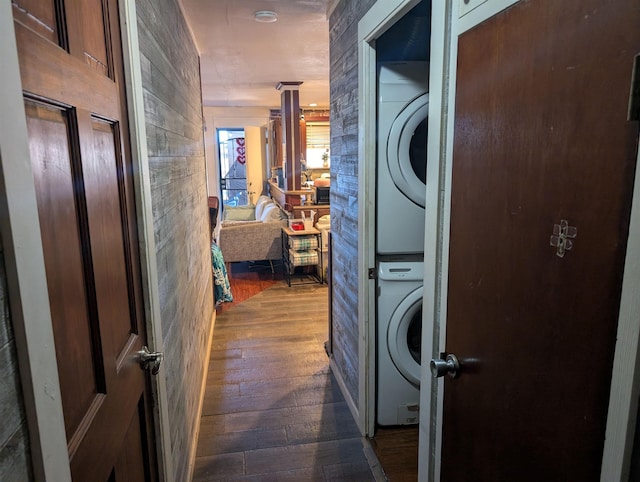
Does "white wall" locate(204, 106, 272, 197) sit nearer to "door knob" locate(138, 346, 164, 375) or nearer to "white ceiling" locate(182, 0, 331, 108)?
"white ceiling" locate(182, 0, 331, 108)

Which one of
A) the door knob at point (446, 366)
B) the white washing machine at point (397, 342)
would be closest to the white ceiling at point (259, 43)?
the white washing machine at point (397, 342)

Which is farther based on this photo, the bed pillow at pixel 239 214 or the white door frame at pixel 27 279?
the bed pillow at pixel 239 214

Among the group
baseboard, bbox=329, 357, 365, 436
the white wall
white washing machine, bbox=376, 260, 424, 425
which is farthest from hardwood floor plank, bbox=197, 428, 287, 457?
the white wall

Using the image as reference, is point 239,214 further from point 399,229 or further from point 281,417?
point 399,229

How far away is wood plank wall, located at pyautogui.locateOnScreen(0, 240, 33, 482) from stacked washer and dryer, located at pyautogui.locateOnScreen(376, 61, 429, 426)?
5.88ft

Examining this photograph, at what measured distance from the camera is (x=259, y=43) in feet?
12.1

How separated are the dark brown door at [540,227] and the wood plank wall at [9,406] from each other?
2.70 ft

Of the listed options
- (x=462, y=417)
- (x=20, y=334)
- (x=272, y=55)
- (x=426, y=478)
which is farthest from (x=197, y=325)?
(x=272, y=55)

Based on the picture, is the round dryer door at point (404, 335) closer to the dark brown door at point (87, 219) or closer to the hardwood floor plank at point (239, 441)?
the hardwood floor plank at point (239, 441)

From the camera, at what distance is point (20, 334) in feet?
1.89

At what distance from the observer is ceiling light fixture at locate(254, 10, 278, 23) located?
9.30ft

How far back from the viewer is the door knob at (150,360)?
1291 mm

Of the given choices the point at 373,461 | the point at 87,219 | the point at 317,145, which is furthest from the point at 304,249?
the point at 317,145

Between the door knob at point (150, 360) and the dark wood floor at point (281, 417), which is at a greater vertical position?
the door knob at point (150, 360)
